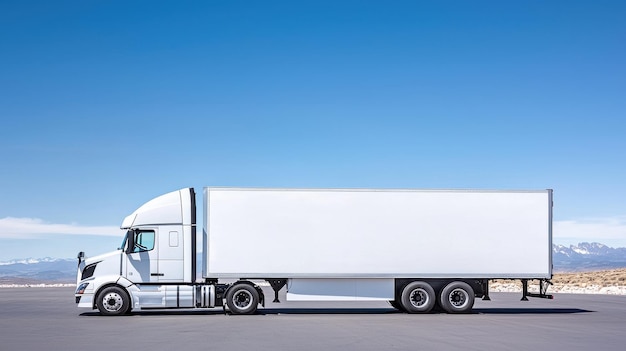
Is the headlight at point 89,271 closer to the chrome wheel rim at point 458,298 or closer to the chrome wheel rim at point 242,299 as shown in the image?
the chrome wheel rim at point 242,299

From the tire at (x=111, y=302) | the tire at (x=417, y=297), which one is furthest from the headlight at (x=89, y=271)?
the tire at (x=417, y=297)

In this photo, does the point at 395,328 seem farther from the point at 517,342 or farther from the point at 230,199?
the point at 230,199

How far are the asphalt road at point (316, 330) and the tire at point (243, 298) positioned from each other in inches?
15.3

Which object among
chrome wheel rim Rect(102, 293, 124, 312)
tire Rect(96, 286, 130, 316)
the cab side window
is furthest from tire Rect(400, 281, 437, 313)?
A: chrome wheel rim Rect(102, 293, 124, 312)

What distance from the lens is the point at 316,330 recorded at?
1941 centimetres

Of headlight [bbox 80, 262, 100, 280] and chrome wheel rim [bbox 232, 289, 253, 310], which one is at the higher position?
headlight [bbox 80, 262, 100, 280]

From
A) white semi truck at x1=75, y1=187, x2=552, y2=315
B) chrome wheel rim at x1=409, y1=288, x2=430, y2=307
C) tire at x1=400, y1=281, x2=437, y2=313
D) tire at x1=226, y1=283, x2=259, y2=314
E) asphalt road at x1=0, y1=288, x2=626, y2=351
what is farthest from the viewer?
chrome wheel rim at x1=409, y1=288, x2=430, y2=307

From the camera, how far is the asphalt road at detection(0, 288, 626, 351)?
53.3ft

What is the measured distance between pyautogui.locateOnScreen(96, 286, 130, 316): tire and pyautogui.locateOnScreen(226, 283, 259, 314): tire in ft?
11.2

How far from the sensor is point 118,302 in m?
24.4

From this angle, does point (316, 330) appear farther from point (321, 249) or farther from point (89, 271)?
point (89, 271)

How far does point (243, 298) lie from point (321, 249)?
10.0 ft

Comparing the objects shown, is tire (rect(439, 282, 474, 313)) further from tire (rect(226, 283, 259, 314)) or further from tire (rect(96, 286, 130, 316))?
tire (rect(96, 286, 130, 316))

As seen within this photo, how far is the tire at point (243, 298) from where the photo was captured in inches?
966
